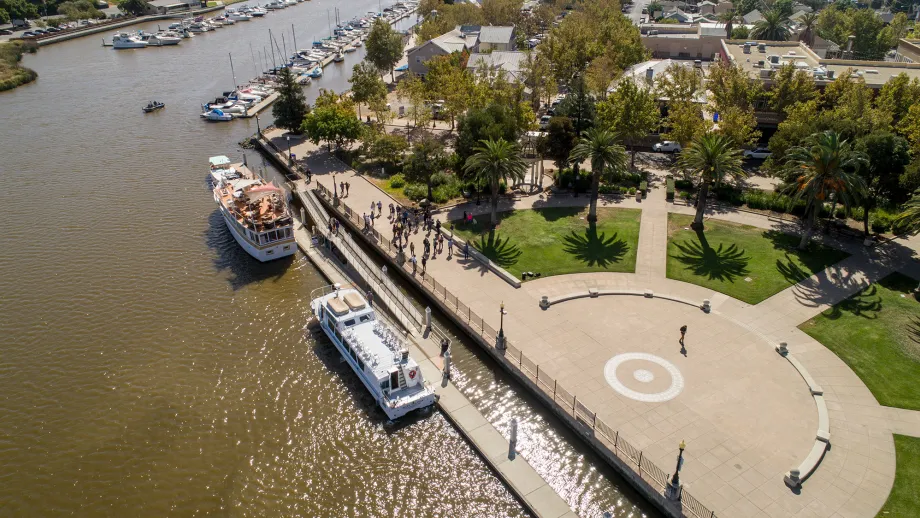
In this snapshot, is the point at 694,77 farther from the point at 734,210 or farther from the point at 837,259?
the point at 837,259

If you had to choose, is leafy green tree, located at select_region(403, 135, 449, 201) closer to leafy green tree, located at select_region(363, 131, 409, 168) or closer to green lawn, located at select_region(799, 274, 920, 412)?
leafy green tree, located at select_region(363, 131, 409, 168)

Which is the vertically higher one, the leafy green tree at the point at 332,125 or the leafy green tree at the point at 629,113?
the leafy green tree at the point at 629,113

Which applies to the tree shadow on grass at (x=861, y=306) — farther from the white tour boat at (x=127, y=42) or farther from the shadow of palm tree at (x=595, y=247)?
the white tour boat at (x=127, y=42)

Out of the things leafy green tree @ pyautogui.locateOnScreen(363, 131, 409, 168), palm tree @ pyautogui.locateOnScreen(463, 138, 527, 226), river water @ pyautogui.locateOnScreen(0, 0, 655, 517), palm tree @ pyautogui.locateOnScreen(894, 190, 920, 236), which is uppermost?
palm tree @ pyautogui.locateOnScreen(463, 138, 527, 226)

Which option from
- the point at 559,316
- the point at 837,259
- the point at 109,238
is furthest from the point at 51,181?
the point at 837,259

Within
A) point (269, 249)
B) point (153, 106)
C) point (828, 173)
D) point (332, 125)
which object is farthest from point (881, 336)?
point (153, 106)

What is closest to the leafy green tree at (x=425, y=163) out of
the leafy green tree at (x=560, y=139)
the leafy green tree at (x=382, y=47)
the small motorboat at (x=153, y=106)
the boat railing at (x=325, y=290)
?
the leafy green tree at (x=560, y=139)

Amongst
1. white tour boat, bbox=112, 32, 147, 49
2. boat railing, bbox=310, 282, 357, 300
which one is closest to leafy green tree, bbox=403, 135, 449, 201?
boat railing, bbox=310, 282, 357, 300
